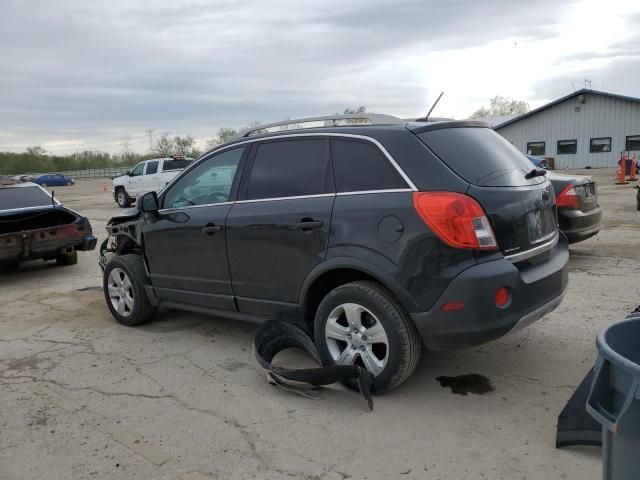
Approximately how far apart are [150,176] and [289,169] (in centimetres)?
1903

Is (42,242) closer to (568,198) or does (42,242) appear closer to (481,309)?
(481,309)

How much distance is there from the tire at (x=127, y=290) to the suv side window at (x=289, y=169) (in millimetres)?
1731

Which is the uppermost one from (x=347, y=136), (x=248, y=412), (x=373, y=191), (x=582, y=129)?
(x=582, y=129)

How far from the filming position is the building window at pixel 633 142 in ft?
108

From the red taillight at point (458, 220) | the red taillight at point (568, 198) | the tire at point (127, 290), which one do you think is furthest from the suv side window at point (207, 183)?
the red taillight at point (568, 198)

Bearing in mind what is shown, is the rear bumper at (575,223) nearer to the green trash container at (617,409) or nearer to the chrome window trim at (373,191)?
the chrome window trim at (373,191)

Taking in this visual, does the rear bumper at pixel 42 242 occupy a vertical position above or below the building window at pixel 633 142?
below

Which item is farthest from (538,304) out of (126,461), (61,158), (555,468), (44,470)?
(61,158)

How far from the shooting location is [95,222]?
648 inches

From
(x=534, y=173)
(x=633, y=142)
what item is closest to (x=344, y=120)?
(x=534, y=173)

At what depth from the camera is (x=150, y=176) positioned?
21.9 metres

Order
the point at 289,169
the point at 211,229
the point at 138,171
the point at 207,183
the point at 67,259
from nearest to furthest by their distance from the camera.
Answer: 1. the point at 289,169
2. the point at 211,229
3. the point at 207,183
4. the point at 67,259
5. the point at 138,171

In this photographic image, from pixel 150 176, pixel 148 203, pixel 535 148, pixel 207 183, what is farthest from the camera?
pixel 535 148

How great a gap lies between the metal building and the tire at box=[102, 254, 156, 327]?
34.3 meters
